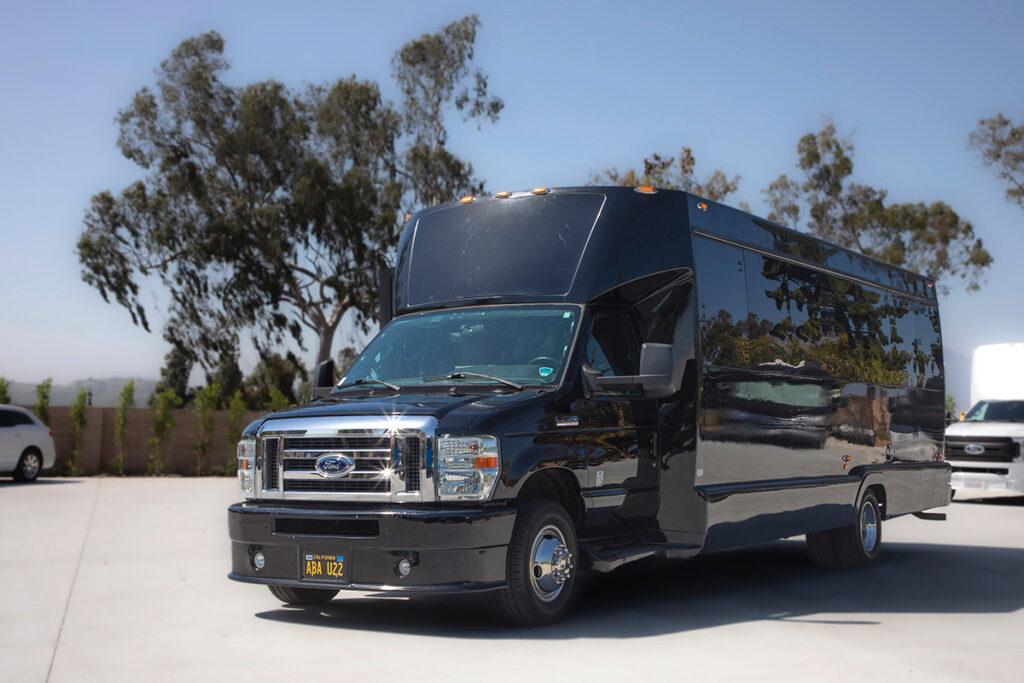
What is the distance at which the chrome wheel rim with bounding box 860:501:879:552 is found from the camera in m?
12.5

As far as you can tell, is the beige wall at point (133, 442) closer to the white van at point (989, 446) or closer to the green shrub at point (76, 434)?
the green shrub at point (76, 434)

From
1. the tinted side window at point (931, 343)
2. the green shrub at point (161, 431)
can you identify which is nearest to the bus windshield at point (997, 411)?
the tinted side window at point (931, 343)

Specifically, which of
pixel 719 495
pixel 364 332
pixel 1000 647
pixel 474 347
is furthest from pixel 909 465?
pixel 364 332

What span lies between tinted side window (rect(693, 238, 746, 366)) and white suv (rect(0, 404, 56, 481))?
1990 centimetres

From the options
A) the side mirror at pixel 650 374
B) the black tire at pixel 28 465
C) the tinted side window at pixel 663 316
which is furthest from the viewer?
the black tire at pixel 28 465

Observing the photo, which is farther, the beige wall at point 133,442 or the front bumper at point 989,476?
the beige wall at point 133,442

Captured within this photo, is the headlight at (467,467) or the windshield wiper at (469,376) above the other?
Answer: the windshield wiper at (469,376)

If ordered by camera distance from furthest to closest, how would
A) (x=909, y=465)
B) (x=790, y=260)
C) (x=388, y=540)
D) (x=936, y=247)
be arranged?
(x=936, y=247), (x=909, y=465), (x=790, y=260), (x=388, y=540)

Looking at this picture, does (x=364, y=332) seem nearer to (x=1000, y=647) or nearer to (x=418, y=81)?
(x=418, y=81)

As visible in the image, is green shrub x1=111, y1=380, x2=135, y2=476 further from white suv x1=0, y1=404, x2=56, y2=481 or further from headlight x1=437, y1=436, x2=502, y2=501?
headlight x1=437, y1=436, x2=502, y2=501

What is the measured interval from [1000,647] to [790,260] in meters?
4.51

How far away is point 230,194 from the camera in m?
43.8

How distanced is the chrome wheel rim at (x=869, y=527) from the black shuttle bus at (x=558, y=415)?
0.81 meters

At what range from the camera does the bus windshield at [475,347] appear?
8688 mm
